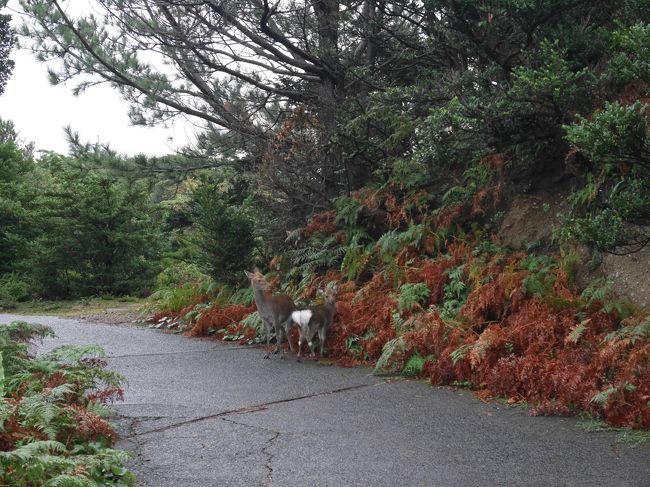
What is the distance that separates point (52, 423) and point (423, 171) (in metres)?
8.24

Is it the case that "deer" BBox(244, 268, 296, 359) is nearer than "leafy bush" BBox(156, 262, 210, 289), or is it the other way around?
"deer" BBox(244, 268, 296, 359)

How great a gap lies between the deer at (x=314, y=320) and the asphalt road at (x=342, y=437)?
0.95 meters

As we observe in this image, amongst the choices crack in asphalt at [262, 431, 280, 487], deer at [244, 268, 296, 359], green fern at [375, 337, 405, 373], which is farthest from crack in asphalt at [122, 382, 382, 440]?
deer at [244, 268, 296, 359]

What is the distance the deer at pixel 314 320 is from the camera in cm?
932

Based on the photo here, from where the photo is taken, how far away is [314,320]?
9336mm

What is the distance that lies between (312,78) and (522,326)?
7.88 m

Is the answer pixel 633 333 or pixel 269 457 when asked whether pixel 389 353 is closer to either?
pixel 633 333

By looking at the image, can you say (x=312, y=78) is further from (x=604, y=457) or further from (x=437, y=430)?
(x=604, y=457)

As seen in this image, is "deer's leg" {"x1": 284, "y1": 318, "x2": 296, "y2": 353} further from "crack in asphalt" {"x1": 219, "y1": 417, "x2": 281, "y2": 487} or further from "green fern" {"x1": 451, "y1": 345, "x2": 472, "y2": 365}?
"crack in asphalt" {"x1": 219, "y1": 417, "x2": 281, "y2": 487}

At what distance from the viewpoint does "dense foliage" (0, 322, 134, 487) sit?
3766 mm

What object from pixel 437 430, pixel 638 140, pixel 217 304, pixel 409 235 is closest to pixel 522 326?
pixel 437 430

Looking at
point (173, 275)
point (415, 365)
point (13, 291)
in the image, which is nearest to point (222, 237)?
point (415, 365)

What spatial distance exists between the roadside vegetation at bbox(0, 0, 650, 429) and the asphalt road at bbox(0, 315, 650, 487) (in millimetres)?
674

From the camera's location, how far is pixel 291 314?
9703 millimetres
